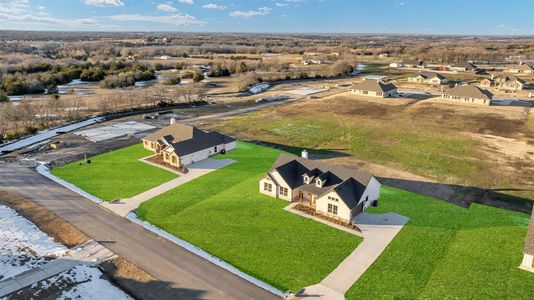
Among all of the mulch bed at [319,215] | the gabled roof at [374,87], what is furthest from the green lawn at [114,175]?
the gabled roof at [374,87]

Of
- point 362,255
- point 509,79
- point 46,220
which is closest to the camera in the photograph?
point 362,255

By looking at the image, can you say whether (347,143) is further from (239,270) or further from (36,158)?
(36,158)

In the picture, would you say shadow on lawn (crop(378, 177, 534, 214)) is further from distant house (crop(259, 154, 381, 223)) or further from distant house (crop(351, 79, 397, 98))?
distant house (crop(351, 79, 397, 98))

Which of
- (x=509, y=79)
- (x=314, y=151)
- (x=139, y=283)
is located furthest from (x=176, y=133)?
(x=509, y=79)

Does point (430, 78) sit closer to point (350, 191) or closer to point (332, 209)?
point (350, 191)

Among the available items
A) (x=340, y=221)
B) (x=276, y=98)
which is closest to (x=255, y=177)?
(x=340, y=221)
